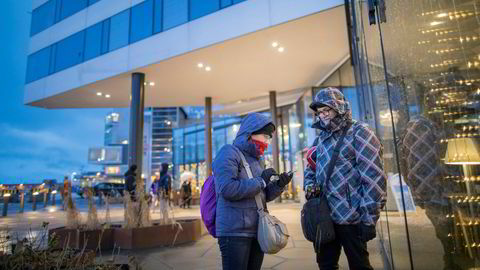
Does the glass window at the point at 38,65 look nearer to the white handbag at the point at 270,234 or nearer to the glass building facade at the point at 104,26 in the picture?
the glass building facade at the point at 104,26

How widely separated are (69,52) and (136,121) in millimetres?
5383

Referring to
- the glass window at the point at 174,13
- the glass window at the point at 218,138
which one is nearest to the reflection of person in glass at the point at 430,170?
the glass window at the point at 174,13

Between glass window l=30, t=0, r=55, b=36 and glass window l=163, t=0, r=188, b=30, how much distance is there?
8.11m

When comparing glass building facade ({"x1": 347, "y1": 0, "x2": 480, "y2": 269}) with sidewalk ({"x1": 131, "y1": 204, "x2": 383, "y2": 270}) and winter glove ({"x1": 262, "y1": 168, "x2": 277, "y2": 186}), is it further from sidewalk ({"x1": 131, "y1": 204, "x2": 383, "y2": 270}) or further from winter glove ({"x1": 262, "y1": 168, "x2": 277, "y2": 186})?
sidewalk ({"x1": 131, "y1": 204, "x2": 383, "y2": 270})

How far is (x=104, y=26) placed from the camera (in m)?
13.6

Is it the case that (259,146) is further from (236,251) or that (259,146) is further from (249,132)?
(236,251)

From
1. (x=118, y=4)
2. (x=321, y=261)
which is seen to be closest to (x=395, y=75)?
(x=321, y=261)

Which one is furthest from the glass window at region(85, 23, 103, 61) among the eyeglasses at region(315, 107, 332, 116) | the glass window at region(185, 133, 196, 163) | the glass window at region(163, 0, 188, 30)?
the glass window at region(185, 133, 196, 163)

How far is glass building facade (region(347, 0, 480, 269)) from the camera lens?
1886 millimetres

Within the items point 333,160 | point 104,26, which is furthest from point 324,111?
point 104,26

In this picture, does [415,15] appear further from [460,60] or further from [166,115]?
[166,115]

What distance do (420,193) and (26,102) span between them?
1879 cm

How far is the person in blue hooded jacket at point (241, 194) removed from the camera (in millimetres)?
1984

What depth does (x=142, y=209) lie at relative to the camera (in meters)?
5.54
